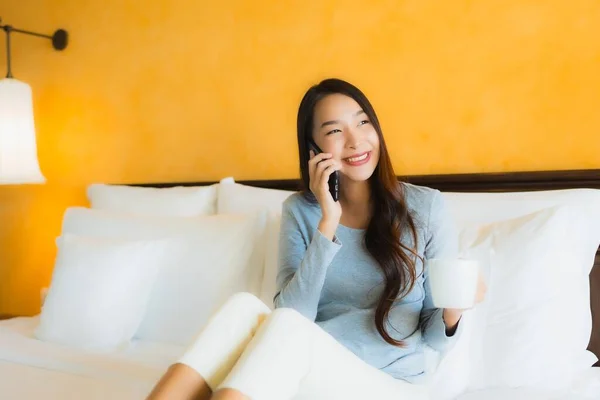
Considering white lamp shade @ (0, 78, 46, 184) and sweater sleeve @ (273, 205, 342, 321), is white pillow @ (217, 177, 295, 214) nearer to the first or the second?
sweater sleeve @ (273, 205, 342, 321)

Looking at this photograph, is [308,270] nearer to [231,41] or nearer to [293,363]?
[293,363]

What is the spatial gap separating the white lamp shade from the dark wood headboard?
1.65 m

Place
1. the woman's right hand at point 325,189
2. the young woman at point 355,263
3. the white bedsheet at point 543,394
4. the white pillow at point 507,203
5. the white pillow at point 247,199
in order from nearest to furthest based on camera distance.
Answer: the young woman at point 355,263, the white bedsheet at point 543,394, the woman's right hand at point 325,189, the white pillow at point 507,203, the white pillow at point 247,199

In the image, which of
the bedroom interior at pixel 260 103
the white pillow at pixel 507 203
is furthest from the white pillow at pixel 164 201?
the white pillow at pixel 507 203

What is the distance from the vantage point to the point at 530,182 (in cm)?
183

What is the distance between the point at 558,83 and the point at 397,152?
0.53 metres

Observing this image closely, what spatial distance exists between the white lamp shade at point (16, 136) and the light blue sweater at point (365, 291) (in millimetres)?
1590

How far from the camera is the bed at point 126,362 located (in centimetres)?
144

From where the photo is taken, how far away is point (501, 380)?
4.78 ft

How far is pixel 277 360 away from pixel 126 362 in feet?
2.53

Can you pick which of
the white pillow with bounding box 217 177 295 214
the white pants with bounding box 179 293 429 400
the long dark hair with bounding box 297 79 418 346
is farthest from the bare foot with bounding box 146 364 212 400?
the white pillow with bounding box 217 177 295 214

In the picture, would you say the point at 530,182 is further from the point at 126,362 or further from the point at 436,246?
the point at 126,362

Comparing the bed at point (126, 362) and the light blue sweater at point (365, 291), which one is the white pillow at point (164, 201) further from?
the light blue sweater at point (365, 291)

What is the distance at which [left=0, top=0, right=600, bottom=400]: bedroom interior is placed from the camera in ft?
5.83
